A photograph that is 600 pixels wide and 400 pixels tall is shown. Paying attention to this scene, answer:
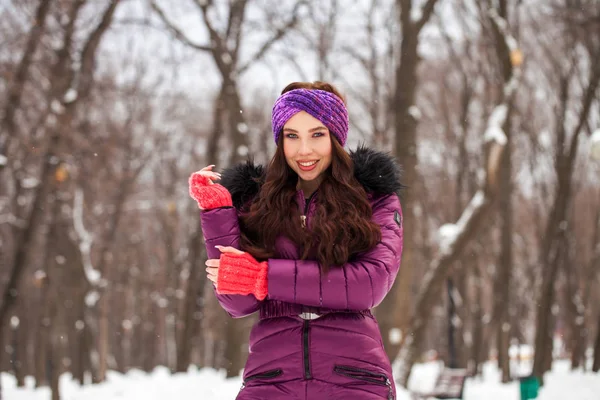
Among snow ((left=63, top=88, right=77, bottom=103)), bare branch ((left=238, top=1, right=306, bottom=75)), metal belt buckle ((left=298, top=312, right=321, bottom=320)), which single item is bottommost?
metal belt buckle ((left=298, top=312, right=321, bottom=320))

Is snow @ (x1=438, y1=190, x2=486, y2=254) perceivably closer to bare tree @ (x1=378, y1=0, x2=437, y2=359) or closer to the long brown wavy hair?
bare tree @ (x1=378, y1=0, x2=437, y2=359)

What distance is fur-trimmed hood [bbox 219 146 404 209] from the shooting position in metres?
2.55

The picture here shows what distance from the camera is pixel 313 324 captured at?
90.0 inches

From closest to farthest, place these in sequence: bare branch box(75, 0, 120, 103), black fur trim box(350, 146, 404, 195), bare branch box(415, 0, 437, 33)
A: black fur trim box(350, 146, 404, 195) → bare branch box(415, 0, 437, 33) → bare branch box(75, 0, 120, 103)

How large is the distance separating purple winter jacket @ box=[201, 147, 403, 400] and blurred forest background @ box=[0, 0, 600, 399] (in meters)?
0.98

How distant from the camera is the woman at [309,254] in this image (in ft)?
7.36

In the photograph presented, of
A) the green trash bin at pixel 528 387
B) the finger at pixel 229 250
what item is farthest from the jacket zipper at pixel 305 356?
the green trash bin at pixel 528 387

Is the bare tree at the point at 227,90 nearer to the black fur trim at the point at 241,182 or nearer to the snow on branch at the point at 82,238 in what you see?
the snow on branch at the point at 82,238

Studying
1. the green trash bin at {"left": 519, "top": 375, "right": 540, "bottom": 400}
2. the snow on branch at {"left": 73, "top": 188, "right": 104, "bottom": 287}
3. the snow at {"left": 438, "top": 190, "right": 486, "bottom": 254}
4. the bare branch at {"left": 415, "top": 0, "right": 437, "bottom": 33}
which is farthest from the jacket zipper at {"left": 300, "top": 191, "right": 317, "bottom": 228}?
the snow on branch at {"left": 73, "top": 188, "right": 104, "bottom": 287}

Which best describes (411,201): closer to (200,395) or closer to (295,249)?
(200,395)

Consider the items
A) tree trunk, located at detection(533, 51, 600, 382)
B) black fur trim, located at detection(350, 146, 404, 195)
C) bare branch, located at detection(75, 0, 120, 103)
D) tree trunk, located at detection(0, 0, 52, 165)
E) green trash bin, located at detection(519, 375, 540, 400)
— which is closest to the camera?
black fur trim, located at detection(350, 146, 404, 195)

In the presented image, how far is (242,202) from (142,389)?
31.2ft

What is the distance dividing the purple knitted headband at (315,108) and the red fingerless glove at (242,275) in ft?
2.00

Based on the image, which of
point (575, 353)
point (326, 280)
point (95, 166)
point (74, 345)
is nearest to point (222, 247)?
point (326, 280)
